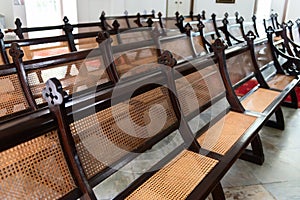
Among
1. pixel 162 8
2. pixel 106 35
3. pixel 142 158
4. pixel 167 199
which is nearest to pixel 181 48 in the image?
pixel 106 35

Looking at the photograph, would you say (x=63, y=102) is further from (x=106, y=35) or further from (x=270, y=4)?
(x=270, y=4)

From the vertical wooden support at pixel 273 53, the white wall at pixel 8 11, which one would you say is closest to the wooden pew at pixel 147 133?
the vertical wooden support at pixel 273 53

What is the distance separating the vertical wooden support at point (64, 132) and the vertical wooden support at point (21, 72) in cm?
82

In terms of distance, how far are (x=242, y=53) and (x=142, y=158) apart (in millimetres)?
1248

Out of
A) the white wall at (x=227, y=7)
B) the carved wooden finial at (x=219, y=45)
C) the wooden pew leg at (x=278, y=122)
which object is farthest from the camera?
the white wall at (x=227, y=7)

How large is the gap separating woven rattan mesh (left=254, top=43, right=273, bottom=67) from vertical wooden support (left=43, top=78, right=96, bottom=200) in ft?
7.80

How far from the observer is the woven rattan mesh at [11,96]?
5.60 ft

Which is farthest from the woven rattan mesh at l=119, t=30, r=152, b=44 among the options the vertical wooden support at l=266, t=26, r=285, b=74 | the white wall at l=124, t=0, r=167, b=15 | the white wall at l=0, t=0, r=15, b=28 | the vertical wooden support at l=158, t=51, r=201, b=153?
the white wall at l=124, t=0, r=167, b=15

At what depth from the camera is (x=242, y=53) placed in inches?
101

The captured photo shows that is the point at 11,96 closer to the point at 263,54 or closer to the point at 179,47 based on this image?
the point at 179,47

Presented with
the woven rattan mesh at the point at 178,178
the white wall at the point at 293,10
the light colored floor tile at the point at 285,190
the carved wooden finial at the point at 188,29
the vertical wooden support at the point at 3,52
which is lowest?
the light colored floor tile at the point at 285,190

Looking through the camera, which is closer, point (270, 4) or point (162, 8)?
point (270, 4)

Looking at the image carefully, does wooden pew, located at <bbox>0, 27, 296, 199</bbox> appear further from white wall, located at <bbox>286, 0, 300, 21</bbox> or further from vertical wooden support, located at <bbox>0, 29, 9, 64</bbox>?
white wall, located at <bbox>286, 0, 300, 21</bbox>

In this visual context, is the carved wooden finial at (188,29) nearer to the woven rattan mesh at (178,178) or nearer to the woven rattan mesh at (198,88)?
the woven rattan mesh at (198,88)
